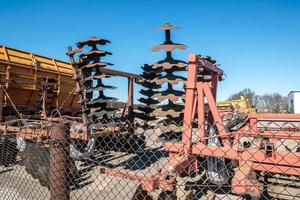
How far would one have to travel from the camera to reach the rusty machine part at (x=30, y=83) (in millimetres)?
10125

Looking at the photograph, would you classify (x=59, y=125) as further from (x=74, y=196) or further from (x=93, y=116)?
(x=93, y=116)

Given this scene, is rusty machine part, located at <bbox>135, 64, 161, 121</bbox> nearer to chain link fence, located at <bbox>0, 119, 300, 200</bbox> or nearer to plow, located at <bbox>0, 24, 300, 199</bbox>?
plow, located at <bbox>0, 24, 300, 199</bbox>

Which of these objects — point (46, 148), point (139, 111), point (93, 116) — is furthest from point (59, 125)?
point (139, 111)

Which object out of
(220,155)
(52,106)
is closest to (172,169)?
(220,155)

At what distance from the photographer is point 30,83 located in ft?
35.8

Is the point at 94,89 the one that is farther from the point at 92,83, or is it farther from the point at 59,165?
the point at 59,165

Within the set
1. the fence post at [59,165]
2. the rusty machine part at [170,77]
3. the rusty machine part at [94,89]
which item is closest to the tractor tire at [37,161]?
the rusty machine part at [94,89]

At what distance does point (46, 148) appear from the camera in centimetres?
673

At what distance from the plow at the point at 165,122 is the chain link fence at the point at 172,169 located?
2 centimetres

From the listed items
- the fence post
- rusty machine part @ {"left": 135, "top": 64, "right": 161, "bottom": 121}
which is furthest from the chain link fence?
rusty machine part @ {"left": 135, "top": 64, "right": 161, "bottom": 121}

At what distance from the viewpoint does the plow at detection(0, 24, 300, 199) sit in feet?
14.7

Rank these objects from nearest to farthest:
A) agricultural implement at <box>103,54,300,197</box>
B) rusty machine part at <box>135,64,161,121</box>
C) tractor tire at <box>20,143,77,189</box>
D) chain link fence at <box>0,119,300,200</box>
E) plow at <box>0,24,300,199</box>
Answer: chain link fence at <box>0,119,300,200</box> → agricultural implement at <box>103,54,300,197</box> → plow at <box>0,24,300,199</box> → tractor tire at <box>20,143,77,189</box> → rusty machine part at <box>135,64,161,121</box>

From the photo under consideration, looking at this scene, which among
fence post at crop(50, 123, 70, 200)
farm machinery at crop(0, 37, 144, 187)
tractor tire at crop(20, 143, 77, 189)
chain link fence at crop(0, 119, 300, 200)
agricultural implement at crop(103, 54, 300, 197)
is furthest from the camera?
farm machinery at crop(0, 37, 144, 187)

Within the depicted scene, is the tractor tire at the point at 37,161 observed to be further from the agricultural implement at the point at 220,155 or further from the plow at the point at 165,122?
the agricultural implement at the point at 220,155
